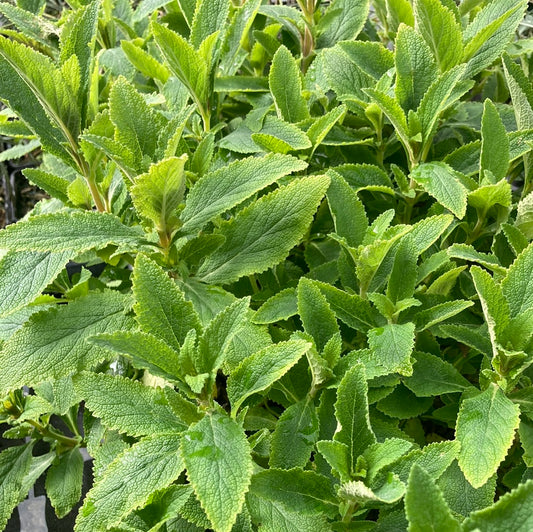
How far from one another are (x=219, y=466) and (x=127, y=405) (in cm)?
21

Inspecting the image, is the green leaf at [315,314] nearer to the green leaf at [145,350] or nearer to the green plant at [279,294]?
the green plant at [279,294]

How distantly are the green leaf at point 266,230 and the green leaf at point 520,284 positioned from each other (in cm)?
33

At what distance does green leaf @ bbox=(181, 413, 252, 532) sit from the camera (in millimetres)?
680

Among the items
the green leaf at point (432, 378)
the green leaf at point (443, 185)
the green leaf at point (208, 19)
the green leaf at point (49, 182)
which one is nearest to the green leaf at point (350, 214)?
the green leaf at point (443, 185)

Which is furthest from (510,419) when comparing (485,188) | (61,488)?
(61,488)

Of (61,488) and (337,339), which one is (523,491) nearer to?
(337,339)

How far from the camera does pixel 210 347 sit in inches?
32.4

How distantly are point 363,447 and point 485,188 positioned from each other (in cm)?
49

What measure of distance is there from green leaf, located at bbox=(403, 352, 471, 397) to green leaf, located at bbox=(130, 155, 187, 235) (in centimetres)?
46

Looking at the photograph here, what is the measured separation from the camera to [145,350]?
809mm

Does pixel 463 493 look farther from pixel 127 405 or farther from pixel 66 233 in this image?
pixel 66 233

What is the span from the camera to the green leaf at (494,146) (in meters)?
1.03

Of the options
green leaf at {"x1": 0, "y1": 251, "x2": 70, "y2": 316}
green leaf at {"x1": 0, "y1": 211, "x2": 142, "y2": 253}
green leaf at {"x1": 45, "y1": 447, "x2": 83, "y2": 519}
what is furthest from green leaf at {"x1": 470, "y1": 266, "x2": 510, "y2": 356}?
green leaf at {"x1": 45, "y1": 447, "x2": 83, "y2": 519}

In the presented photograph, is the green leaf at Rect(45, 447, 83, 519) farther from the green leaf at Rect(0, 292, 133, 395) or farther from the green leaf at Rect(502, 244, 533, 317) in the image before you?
the green leaf at Rect(502, 244, 533, 317)
